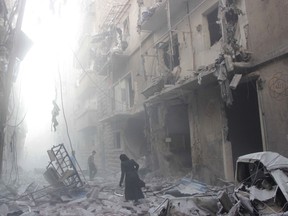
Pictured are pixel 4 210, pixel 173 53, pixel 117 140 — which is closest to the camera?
pixel 4 210

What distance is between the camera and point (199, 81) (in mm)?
10297

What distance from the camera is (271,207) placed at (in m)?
5.29

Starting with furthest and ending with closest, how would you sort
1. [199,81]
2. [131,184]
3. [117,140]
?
[117,140]
[199,81]
[131,184]

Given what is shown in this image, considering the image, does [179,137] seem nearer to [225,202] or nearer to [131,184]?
[131,184]

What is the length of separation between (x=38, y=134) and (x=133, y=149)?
63.8 metres

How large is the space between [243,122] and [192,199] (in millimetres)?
5412

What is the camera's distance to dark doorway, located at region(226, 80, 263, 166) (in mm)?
11250

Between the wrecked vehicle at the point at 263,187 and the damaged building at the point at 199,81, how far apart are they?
2.45 m

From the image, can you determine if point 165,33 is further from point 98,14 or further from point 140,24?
point 98,14

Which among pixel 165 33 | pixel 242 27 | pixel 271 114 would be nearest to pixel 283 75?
pixel 271 114

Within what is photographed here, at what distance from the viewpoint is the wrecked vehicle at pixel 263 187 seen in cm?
526

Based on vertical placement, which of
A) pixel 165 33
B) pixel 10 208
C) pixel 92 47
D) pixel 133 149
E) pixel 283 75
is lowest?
pixel 10 208

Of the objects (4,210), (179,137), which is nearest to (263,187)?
(4,210)

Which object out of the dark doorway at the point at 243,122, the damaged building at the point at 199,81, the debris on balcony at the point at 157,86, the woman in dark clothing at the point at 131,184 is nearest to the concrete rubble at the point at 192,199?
the woman in dark clothing at the point at 131,184
